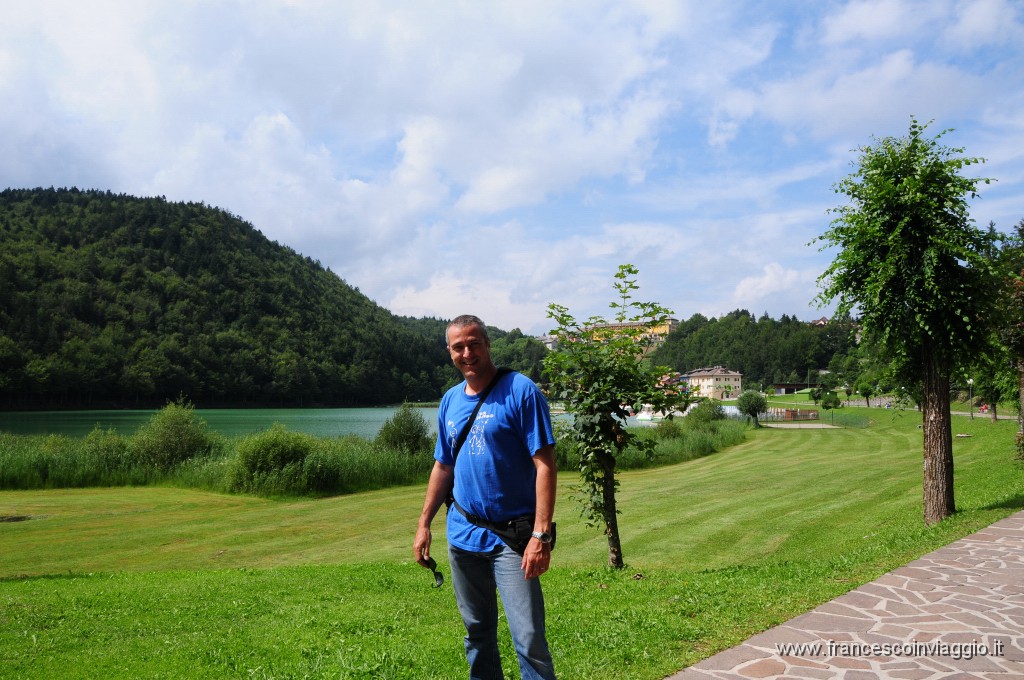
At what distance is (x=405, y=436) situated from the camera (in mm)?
23062

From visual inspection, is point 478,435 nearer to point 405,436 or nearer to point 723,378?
point 405,436

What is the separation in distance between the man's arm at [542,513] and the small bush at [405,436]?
2021 cm

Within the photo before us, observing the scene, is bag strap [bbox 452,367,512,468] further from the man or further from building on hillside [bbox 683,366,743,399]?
building on hillside [bbox 683,366,743,399]

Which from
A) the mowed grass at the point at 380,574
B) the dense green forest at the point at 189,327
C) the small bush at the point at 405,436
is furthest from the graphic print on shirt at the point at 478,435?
the dense green forest at the point at 189,327

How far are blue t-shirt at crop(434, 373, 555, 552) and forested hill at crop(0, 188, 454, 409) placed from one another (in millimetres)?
79979

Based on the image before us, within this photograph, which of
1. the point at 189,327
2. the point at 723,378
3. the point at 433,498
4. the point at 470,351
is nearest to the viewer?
the point at 470,351

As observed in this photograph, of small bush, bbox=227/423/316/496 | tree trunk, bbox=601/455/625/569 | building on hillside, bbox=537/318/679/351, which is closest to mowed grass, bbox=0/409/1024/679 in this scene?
tree trunk, bbox=601/455/625/569

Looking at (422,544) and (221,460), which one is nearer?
(422,544)

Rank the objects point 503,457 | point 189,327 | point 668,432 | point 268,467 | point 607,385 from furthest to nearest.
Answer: point 189,327
point 668,432
point 268,467
point 607,385
point 503,457

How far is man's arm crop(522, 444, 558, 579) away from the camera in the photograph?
2.76 metres

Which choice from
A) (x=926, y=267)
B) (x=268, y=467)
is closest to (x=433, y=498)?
(x=926, y=267)

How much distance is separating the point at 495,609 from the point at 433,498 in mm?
610

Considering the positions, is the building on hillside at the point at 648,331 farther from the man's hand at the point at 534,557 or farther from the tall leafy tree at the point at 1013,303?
the man's hand at the point at 534,557

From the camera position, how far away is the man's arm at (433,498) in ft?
10.6
